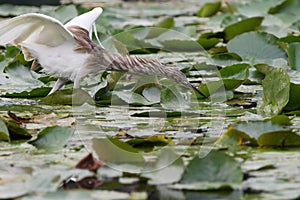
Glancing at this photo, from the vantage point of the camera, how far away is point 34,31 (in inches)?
177

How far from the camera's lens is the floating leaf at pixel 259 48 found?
5547 mm

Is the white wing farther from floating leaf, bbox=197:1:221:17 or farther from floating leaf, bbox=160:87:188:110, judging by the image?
floating leaf, bbox=197:1:221:17

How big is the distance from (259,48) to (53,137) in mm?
2758

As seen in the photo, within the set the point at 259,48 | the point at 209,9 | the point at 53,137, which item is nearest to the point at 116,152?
the point at 53,137

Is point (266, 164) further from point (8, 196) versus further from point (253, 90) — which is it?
point (253, 90)

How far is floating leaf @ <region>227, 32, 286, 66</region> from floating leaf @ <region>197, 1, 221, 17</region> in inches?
128

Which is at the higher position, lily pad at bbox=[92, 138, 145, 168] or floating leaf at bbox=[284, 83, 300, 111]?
lily pad at bbox=[92, 138, 145, 168]

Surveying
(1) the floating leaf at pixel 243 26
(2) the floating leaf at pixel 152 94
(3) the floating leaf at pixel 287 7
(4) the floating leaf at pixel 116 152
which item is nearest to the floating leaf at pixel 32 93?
(2) the floating leaf at pixel 152 94

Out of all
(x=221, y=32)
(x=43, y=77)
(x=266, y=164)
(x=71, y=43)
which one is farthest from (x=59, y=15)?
(x=266, y=164)

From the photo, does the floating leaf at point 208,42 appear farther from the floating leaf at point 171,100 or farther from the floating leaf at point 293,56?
the floating leaf at point 171,100

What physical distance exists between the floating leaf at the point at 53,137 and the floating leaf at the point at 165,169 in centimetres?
58

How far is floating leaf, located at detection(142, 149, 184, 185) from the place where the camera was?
261 centimetres

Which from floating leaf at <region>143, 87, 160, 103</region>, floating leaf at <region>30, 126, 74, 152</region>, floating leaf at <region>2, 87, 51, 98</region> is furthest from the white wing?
floating leaf at <region>30, 126, 74, 152</region>

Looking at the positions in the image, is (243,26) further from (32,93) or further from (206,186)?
(206,186)
